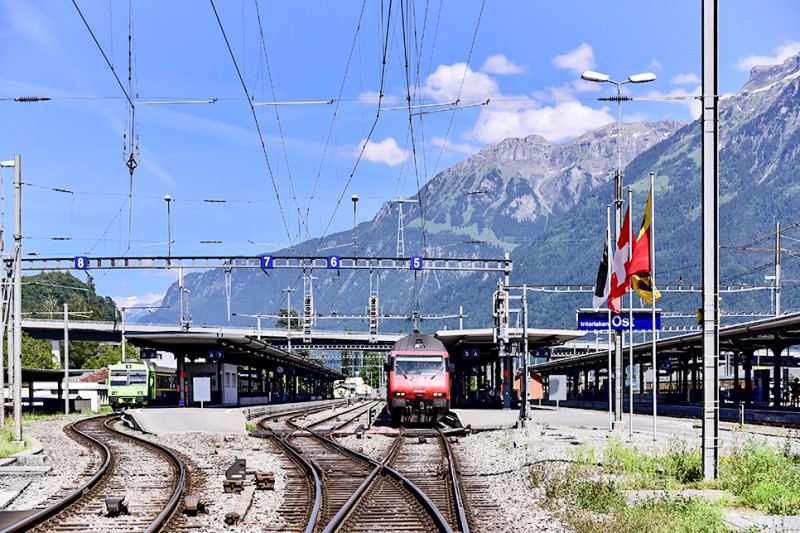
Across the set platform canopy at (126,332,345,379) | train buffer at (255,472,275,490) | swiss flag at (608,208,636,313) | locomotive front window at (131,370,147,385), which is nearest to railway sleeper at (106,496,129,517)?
train buffer at (255,472,275,490)

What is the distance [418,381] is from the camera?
117ft

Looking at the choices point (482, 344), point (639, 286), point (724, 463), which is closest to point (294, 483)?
point (724, 463)

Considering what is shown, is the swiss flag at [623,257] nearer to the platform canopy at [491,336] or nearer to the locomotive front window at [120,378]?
the platform canopy at [491,336]

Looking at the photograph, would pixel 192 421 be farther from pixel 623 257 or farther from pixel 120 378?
pixel 120 378

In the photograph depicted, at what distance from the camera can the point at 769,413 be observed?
132 ft

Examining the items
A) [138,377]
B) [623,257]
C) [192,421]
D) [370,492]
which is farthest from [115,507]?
[138,377]

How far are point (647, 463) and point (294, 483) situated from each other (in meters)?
6.45

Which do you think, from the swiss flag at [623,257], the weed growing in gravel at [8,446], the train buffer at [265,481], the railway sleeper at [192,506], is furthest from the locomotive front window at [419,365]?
the railway sleeper at [192,506]

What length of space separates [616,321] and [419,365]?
8.88m

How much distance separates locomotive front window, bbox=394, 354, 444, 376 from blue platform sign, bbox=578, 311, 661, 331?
5.94 metres

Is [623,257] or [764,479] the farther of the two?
[623,257]

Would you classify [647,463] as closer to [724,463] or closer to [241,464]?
[724,463]

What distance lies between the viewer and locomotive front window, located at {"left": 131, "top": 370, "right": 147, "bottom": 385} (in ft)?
205

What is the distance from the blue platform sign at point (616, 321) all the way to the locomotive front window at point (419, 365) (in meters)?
5.94
